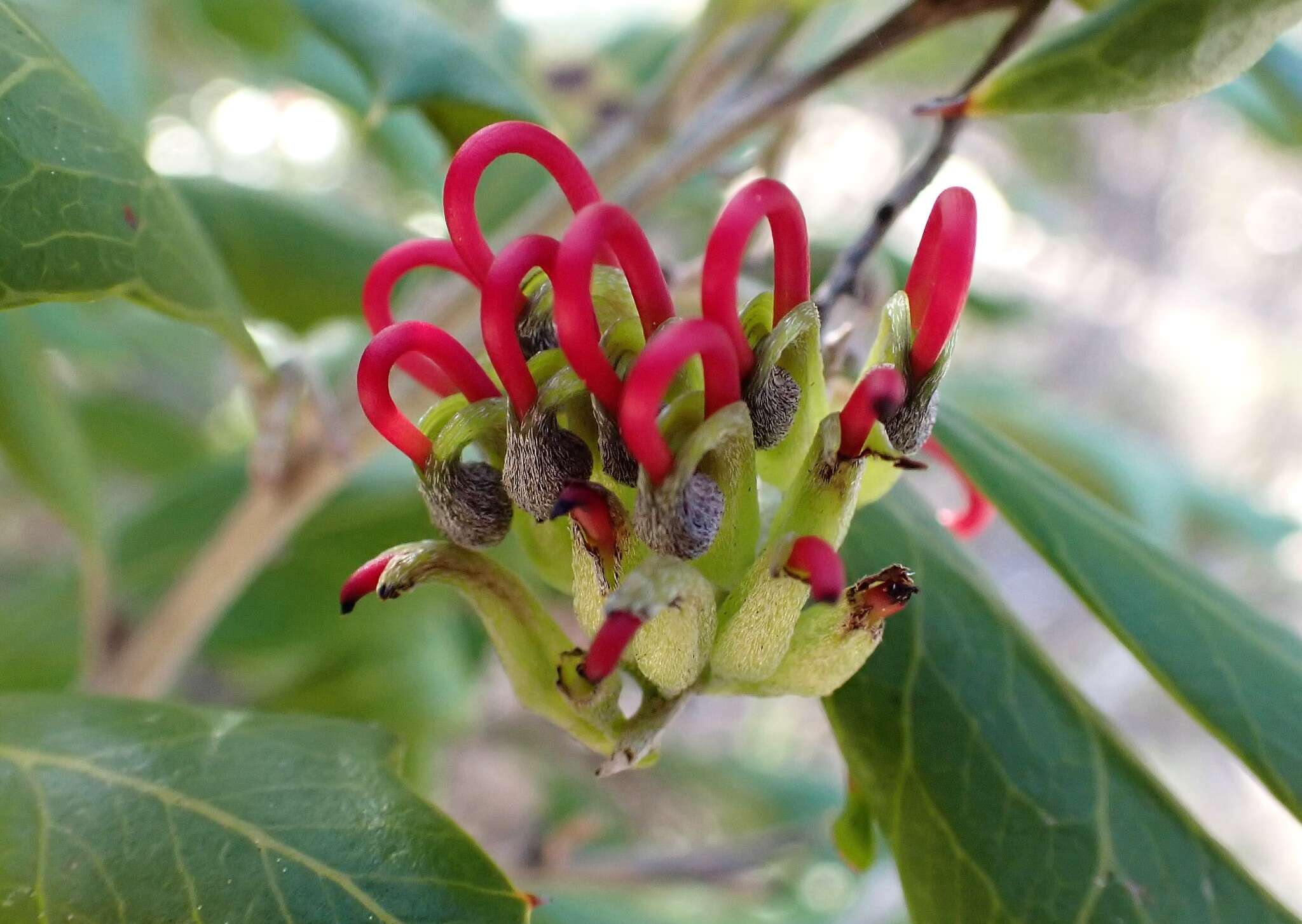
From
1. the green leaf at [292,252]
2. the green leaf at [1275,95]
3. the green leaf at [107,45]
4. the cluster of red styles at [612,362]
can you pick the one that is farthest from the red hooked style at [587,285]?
the green leaf at [107,45]

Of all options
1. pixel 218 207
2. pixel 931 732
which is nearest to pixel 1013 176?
pixel 218 207

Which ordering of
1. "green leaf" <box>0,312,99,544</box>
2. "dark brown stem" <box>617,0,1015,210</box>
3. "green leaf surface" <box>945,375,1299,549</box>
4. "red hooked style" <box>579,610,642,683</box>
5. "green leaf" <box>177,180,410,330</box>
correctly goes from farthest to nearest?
"green leaf surface" <box>945,375,1299,549</box>
"green leaf" <box>177,180,410,330</box>
"green leaf" <box>0,312,99,544</box>
"dark brown stem" <box>617,0,1015,210</box>
"red hooked style" <box>579,610,642,683</box>

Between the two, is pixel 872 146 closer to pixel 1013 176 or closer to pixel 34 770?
pixel 1013 176

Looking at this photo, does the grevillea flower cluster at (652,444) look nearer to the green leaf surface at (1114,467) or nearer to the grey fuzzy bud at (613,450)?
the grey fuzzy bud at (613,450)

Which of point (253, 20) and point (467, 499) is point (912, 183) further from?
point (253, 20)

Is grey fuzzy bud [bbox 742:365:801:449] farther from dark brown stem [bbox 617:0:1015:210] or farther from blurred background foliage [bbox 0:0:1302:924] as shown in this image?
dark brown stem [bbox 617:0:1015:210]

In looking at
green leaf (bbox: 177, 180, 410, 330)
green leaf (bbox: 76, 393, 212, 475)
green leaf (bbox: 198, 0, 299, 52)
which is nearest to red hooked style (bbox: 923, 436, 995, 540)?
green leaf (bbox: 177, 180, 410, 330)
